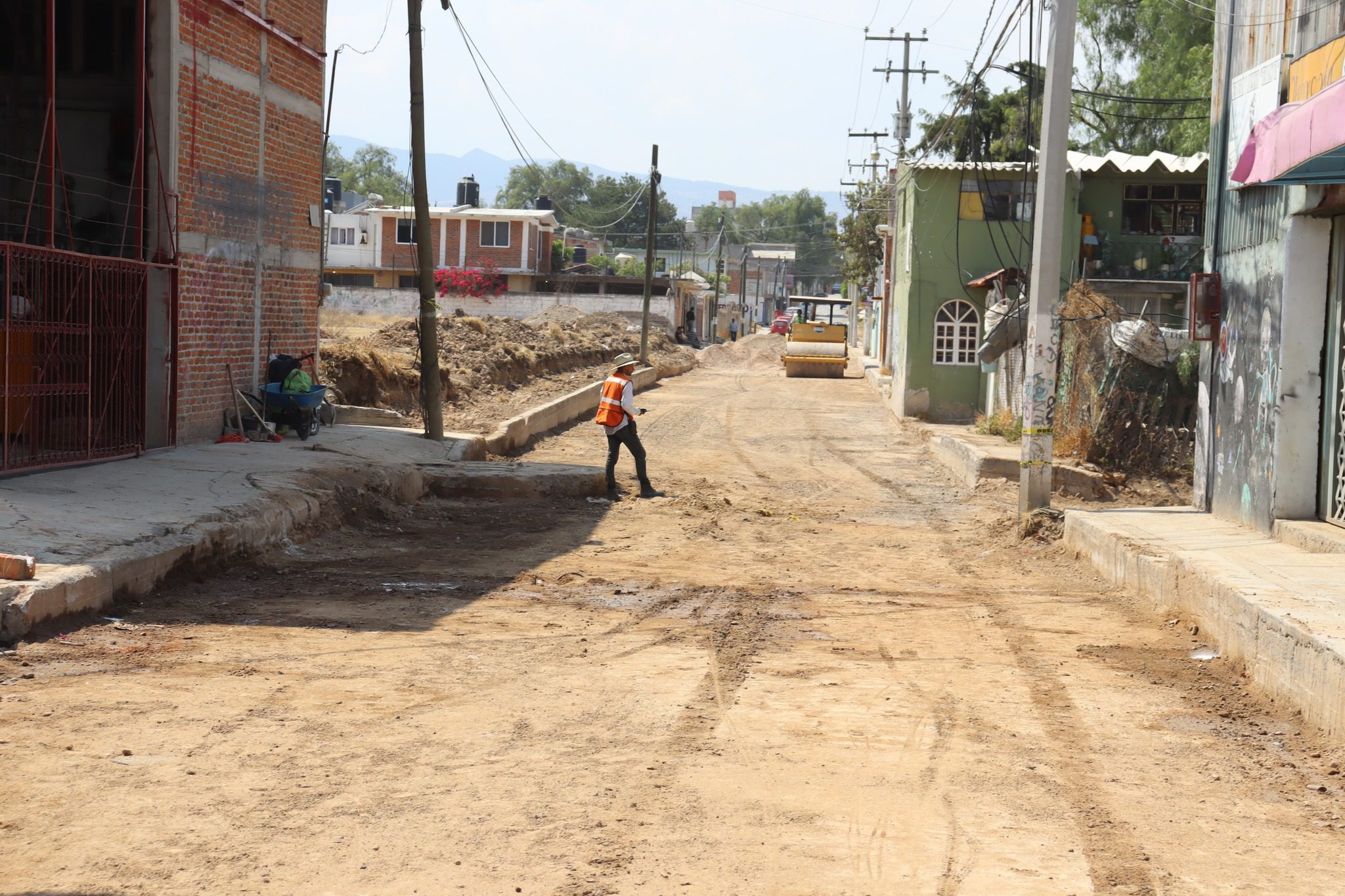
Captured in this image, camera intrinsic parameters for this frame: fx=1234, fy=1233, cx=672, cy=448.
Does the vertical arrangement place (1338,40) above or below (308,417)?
above

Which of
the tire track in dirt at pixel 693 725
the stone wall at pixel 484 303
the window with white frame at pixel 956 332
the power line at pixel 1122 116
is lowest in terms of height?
the tire track in dirt at pixel 693 725

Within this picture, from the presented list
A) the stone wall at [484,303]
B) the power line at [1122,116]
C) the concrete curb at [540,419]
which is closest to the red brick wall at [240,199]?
the concrete curb at [540,419]

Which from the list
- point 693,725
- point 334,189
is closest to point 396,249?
point 334,189

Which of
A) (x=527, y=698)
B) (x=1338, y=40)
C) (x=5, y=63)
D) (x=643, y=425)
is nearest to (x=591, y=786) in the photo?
(x=527, y=698)

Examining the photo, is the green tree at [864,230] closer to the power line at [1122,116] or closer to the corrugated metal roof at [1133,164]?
the power line at [1122,116]

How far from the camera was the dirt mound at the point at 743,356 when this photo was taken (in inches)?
2167

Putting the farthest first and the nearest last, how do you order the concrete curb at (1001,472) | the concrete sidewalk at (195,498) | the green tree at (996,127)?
the green tree at (996,127) → the concrete curb at (1001,472) → the concrete sidewalk at (195,498)

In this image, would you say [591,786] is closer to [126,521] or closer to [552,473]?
[126,521]

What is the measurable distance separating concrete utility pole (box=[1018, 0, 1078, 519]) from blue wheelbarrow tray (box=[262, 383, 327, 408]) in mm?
8775

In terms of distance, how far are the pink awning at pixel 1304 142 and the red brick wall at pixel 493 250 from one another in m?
52.3

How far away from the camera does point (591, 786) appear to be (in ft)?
17.1

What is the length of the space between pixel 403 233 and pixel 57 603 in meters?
56.1

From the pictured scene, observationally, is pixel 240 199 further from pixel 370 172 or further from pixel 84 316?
pixel 370 172

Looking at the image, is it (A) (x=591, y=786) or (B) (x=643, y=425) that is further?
(B) (x=643, y=425)
